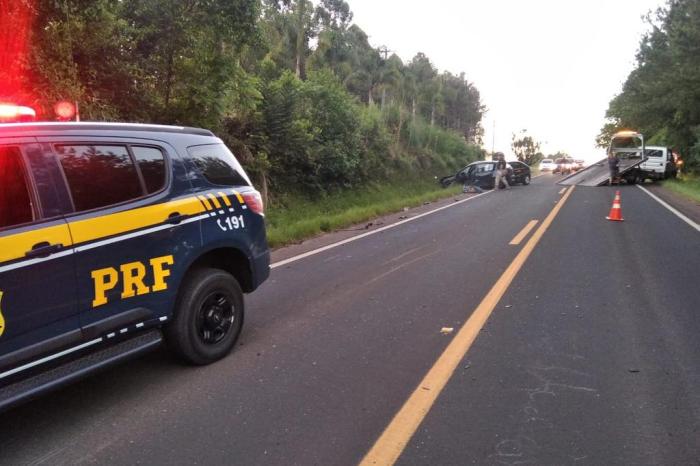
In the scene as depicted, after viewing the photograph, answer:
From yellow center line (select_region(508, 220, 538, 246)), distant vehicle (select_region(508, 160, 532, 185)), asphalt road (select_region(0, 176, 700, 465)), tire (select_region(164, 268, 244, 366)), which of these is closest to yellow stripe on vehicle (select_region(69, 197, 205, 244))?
tire (select_region(164, 268, 244, 366))

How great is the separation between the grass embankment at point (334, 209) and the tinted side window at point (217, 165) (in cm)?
563

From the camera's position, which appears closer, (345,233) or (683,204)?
(345,233)

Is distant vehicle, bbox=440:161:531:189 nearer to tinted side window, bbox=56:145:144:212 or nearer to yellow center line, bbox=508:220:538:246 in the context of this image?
yellow center line, bbox=508:220:538:246

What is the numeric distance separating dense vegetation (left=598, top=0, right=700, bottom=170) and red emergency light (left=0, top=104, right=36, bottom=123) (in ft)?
83.2

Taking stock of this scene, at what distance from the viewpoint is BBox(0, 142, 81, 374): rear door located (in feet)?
10.1

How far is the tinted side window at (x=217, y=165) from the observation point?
4719 millimetres

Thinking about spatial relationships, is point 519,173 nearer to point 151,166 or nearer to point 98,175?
point 151,166

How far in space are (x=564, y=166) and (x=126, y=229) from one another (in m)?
53.2

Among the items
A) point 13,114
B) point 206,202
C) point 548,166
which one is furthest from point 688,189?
point 548,166

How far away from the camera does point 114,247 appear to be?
371 cm

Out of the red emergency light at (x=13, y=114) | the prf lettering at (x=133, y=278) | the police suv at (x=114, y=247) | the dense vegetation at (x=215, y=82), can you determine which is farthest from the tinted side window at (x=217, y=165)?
the dense vegetation at (x=215, y=82)

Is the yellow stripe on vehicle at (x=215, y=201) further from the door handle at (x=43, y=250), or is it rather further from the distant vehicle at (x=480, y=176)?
the distant vehicle at (x=480, y=176)

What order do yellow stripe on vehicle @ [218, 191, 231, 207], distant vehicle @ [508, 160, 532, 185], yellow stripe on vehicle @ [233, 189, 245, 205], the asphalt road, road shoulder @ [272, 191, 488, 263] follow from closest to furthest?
the asphalt road, yellow stripe on vehicle @ [218, 191, 231, 207], yellow stripe on vehicle @ [233, 189, 245, 205], road shoulder @ [272, 191, 488, 263], distant vehicle @ [508, 160, 532, 185]

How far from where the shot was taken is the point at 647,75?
30.2 m
